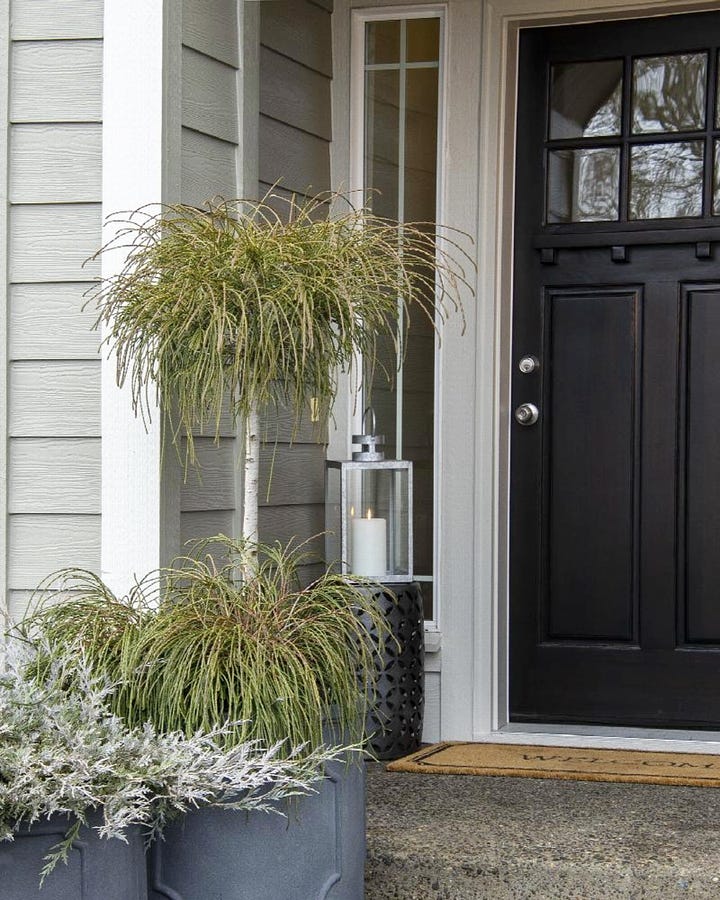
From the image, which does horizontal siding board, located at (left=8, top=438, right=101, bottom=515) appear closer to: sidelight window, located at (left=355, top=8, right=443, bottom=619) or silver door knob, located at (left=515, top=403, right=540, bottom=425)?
sidelight window, located at (left=355, top=8, right=443, bottom=619)

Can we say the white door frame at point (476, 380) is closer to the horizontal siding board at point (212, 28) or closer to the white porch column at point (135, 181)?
the horizontal siding board at point (212, 28)

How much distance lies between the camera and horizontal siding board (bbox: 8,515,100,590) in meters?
2.62

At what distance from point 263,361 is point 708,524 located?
156 cm

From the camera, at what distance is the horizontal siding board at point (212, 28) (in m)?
2.64

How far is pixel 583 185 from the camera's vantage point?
133 inches

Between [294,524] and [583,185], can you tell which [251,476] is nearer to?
[294,524]

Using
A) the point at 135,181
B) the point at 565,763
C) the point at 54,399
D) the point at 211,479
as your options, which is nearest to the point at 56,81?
the point at 135,181

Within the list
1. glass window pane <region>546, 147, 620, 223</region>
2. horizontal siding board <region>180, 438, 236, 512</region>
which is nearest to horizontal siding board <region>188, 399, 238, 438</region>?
horizontal siding board <region>180, 438, 236, 512</region>

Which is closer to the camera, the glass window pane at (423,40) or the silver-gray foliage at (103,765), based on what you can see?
the silver-gray foliage at (103,765)

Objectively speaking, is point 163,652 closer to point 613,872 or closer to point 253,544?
point 253,544

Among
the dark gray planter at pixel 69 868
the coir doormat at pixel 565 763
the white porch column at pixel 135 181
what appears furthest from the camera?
the coir doormat at pixel 565 763

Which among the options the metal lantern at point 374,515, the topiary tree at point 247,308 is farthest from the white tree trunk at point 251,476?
the metal lantern at point 374,515

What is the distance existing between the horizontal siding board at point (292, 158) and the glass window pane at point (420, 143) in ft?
0.75

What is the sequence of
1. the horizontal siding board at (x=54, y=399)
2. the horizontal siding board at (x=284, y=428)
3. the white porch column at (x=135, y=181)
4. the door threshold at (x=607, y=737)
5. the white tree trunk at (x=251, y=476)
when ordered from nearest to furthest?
1. the white tree trunk at (x=251, y=476)
2. the white porch column at (x=135, y=181)
3. the horizontal siding board at (x=54, y=399)
4. the horizontal siding board at (x=284, y=428)
5. the door threshold at (x=607, y=737)
